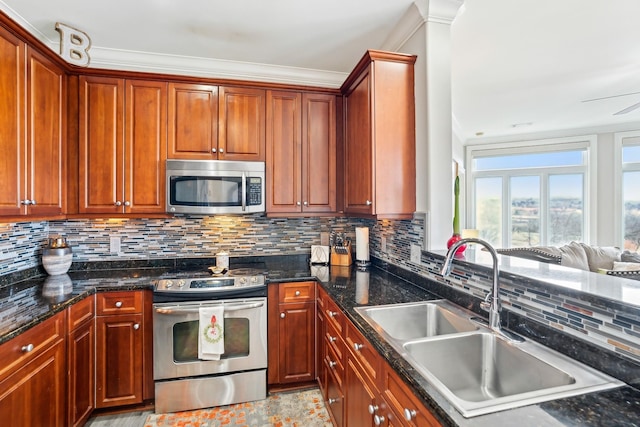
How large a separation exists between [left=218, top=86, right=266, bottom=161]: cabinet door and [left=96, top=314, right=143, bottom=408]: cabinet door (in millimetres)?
1360

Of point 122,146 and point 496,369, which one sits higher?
point 122,146

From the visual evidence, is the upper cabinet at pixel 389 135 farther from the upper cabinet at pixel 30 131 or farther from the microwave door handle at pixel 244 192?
the upper cabinet at pixel 30 131

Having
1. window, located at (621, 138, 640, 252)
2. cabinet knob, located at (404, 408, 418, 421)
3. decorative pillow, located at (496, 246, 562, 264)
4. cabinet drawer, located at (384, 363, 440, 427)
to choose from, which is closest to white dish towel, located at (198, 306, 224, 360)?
cabinet drawer, located at (384, 363, 440, 427)

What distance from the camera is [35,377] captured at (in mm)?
1534

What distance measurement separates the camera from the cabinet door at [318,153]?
2674mm

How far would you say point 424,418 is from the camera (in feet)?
2.99

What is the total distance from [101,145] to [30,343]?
56.1 inches

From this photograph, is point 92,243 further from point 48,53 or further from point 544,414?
point 544,414

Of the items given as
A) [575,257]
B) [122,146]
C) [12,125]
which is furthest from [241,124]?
[575,257]

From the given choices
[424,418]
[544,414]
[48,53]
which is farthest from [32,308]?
[544,414]

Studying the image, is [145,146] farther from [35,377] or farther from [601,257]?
[601,257]

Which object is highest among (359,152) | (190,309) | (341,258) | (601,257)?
(359,152)

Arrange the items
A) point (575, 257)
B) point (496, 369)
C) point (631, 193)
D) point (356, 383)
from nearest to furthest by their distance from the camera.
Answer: point (496, 369) → point (356, 383) → point (575, 257) → point (631, 193)

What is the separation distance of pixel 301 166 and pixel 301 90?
0.64 metres
